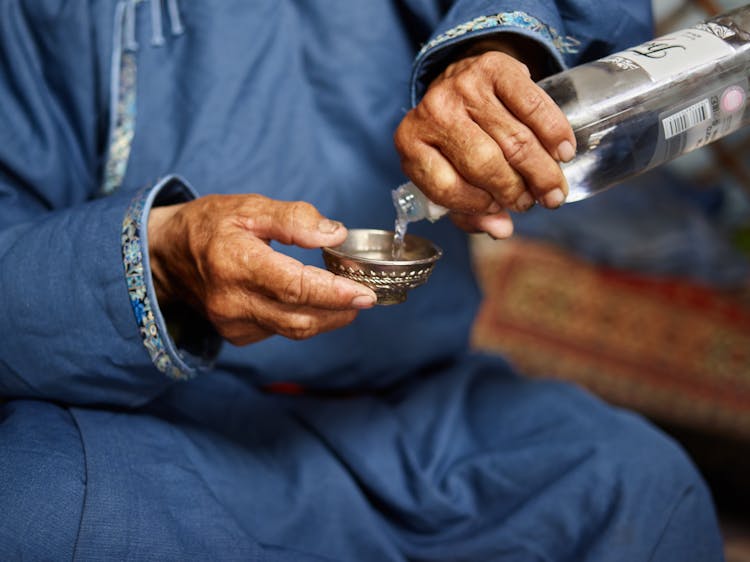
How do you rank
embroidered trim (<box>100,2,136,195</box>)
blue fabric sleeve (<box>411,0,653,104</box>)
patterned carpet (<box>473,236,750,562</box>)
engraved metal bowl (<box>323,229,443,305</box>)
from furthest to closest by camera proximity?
patterned carpet (<box>473,236,750,562</box>) < embroidered trim (<box>100,2,136,195</box>) < blue fabric sleeve (<box>411,0,653,104</box>) < engraved metal bowl (<box>323,229,443,305</box>)

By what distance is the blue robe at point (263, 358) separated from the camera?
0.58 m

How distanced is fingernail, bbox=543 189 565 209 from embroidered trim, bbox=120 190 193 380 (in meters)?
0.32

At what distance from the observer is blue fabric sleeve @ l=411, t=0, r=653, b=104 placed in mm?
584

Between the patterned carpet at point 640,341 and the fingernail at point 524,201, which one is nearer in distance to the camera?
the fingernail at point 524,201

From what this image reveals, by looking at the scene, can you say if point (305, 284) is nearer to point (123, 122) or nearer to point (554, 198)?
point (554, 198)

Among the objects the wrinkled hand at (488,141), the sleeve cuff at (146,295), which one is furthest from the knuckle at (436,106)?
the sleeve cuff at (146,295)

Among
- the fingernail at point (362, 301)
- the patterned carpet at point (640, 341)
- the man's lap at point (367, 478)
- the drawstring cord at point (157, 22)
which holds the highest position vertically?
the drawstring cord at point (157, 22)

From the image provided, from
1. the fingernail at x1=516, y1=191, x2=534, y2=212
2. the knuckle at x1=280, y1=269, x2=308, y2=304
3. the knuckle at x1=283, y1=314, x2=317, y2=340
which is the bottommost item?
the knuckle at x1=283, y1=314, x2=317, y2=340

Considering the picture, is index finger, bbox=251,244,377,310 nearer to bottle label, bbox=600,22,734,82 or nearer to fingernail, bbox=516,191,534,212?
fingernail, bbox=516,191,534,212

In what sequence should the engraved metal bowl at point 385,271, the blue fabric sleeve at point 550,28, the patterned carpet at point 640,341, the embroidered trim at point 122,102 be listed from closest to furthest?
the engraved metal bowl at point 385,271, the blue fabric sleeve at point 550,28, the embroidered trim at point 122,102, the patterned carpet at point 640,341

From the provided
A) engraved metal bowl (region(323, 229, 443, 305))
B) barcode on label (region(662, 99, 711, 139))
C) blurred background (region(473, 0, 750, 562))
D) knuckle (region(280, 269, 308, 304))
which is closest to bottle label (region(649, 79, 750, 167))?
barcode on label (region(662, 99, 711, 139))

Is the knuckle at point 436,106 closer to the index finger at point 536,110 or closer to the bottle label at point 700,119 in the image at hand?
the index finger at point 536,110

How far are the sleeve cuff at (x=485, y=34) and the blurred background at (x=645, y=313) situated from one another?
979 mm

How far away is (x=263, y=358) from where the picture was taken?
73 cm
